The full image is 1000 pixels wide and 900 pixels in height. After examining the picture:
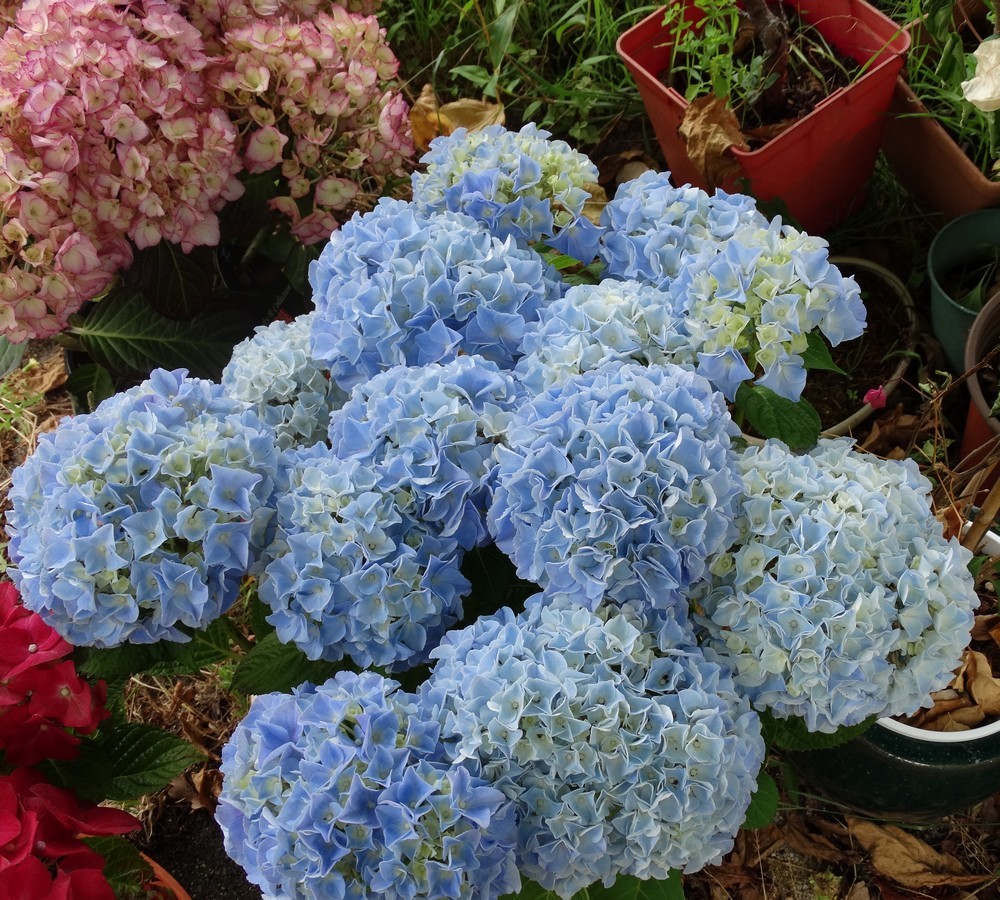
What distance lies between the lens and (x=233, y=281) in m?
2.02

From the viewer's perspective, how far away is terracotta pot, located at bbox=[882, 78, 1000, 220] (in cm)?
197

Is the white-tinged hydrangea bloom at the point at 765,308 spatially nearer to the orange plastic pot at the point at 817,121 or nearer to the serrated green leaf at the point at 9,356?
the orange plastic pot at the point at 817,121

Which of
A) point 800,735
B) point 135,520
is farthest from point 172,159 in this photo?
point 800,735

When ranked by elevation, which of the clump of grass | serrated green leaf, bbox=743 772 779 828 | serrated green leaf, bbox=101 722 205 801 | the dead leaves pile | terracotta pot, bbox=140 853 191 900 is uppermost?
the clump of grass

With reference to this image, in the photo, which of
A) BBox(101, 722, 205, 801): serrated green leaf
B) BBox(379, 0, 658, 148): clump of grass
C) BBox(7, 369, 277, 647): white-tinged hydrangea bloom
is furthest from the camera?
BBox(379, 0, 658, 148): clump of grass

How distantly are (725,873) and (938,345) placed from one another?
114 centimetres

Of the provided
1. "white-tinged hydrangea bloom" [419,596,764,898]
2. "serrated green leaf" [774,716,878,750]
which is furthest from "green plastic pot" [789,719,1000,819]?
"white-tinged hydrangea bloom" [419,596,764,898]

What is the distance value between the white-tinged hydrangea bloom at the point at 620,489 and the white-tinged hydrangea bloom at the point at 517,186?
39 cm

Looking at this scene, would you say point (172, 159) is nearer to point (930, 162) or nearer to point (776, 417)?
point (776, 417)

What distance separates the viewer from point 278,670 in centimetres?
118

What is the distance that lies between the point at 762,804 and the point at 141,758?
2.81 ft

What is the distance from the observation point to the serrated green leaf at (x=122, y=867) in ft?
4.46

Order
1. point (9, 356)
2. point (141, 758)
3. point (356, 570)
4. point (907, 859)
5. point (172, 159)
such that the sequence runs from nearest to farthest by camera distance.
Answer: point (356, 570), point (141, 758), point (172, 159), point (907, 859), point (9, 356)

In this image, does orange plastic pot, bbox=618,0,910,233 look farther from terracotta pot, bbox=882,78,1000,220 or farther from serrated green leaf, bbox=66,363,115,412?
serrated green leaf, bbox=66,363,115,412
